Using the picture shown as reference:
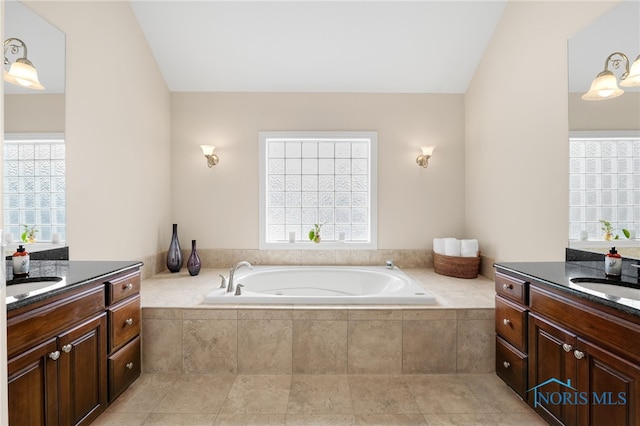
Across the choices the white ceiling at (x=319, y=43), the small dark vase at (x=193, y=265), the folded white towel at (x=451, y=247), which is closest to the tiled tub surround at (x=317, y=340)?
the small dark vase at (x=193, y=265)

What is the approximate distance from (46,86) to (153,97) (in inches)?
51.3

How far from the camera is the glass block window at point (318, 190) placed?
378cm

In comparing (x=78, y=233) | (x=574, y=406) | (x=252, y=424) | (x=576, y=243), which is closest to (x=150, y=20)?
(x=78, y=233)

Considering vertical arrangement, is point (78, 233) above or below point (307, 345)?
above

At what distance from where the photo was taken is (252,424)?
69.4 inches

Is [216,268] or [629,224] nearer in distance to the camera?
[629,224]

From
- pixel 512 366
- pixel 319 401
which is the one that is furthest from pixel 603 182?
pixel 319 401

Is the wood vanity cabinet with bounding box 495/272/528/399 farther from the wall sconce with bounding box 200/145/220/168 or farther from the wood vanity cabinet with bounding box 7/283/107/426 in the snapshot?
the wall sconce with bounding box 200/145/220/168

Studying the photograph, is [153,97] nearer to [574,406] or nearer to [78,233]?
[78,233]

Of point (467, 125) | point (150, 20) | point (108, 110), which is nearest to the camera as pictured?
point (108, 110)

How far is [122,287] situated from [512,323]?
91.9 inches

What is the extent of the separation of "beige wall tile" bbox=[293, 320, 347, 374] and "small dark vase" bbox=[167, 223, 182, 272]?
1.74 m

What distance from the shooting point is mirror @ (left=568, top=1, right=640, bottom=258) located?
1.78 m

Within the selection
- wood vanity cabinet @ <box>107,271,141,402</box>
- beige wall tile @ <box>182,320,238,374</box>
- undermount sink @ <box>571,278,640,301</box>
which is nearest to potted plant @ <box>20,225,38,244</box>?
wood vanity cabinet @ <box>107,271,141,402</box>
